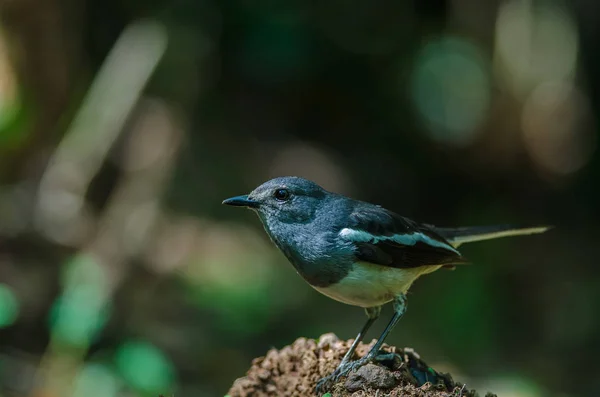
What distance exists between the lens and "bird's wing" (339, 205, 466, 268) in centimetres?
451

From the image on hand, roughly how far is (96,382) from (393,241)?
3.37 metres

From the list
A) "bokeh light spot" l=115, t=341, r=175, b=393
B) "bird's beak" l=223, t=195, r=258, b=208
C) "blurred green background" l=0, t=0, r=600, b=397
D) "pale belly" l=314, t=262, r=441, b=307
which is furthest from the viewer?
"blurred green background" l=0, t=0, r=600, b=397

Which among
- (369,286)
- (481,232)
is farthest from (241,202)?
(481,232)

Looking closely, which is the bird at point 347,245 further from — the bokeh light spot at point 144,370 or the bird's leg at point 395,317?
the bokeh light spot at point 144,370

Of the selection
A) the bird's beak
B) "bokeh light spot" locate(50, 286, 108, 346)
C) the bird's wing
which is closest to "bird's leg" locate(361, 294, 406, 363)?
the bird's wing

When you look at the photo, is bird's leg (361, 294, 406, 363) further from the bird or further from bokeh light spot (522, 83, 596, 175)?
bokeh light spot (522, 83, 596, 175)

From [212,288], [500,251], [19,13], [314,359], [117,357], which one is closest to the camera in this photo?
[314,359]

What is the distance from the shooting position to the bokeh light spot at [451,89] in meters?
12.3

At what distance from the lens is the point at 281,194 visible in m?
4.63

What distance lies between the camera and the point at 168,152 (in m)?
12.0

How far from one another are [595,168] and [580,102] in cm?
125

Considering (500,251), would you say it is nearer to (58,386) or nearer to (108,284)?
(108,284)

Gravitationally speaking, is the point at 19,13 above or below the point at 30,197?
above

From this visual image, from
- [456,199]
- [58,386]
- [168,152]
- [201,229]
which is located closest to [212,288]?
[201,229]
